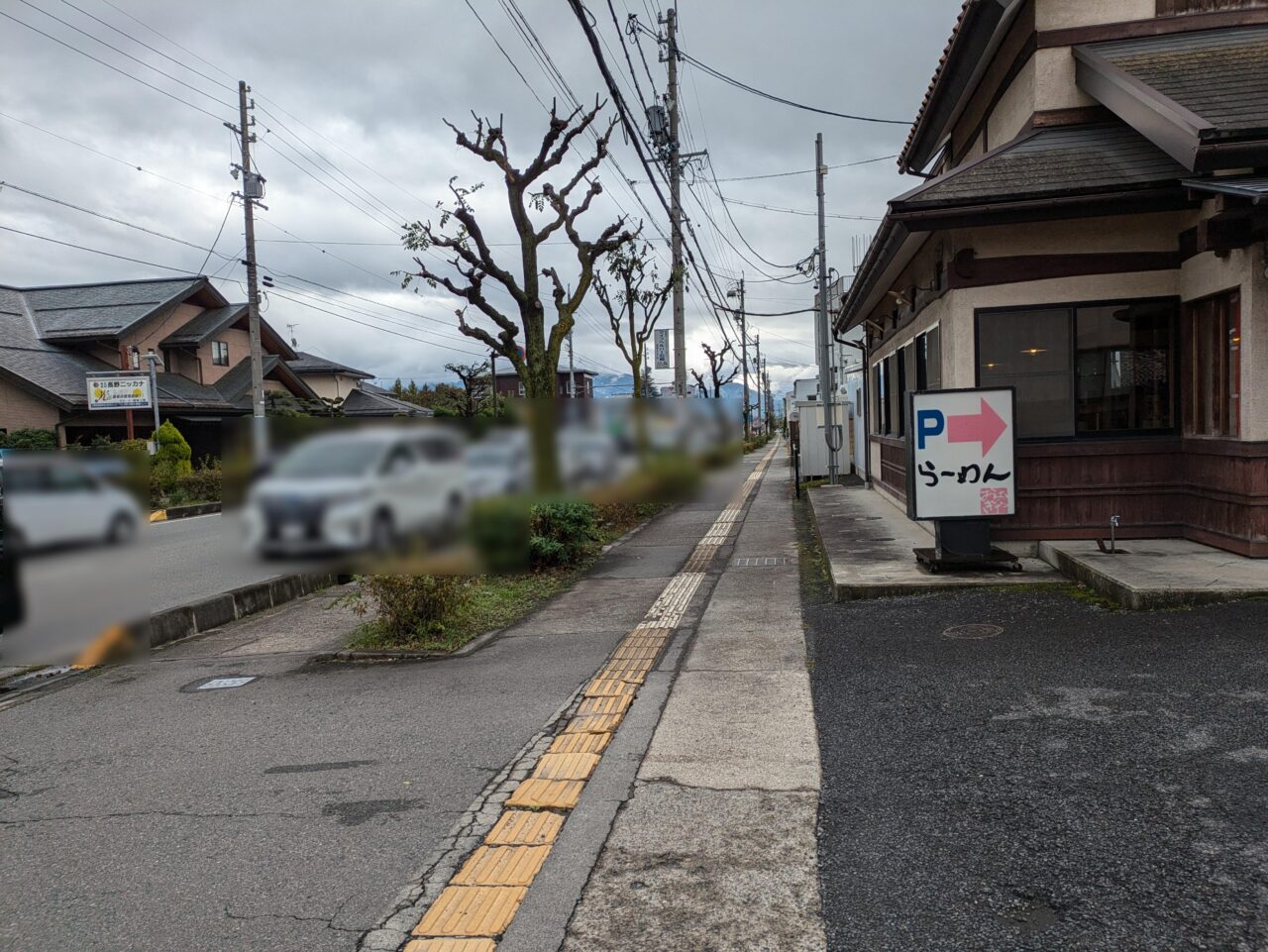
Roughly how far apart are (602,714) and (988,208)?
5744mm

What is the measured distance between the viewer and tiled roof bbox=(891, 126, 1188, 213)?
26.0 feet

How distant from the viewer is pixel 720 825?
388 cm

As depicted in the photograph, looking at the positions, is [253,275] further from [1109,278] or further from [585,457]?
[585,457]

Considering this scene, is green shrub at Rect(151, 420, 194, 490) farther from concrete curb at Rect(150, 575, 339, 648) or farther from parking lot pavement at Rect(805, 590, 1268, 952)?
concrete curb at Rect(150, 575, 339, 648)

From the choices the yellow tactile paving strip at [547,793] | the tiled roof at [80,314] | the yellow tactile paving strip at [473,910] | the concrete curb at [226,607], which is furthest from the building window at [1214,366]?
the tiled roof at [80,314]

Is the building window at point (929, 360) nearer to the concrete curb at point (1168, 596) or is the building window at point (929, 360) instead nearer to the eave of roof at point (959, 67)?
the eave of roof at point (959, 67)

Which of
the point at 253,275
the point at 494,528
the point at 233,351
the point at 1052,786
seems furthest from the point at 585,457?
the point at 233,351

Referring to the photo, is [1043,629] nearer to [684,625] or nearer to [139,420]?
[684,625]

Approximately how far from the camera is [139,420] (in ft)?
10.4

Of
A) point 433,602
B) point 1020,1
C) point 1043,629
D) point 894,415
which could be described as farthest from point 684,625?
point 894,415

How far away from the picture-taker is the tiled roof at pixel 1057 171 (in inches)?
313

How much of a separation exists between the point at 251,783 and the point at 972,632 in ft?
15.9

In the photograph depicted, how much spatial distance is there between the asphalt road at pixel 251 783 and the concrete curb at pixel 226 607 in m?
0.32

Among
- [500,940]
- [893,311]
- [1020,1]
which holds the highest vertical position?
[1020,1]
